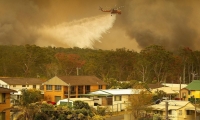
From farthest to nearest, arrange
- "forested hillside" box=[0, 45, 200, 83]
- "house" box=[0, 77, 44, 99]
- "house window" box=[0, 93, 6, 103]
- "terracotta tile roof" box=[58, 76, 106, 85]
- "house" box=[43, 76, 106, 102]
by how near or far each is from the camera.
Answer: "forested hillside" box=[0, 45, 200, 83] → "house" box=[0, 77, 44, 99] → "terracotta tile roof" box=[58, 76, 106, 85] → "house" box=[43, 76, 106, 102] → "house window" box=[0, 93, 6, 103]

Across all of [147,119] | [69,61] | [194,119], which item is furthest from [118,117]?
[69,61]

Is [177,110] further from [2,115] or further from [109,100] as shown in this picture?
[2,115]

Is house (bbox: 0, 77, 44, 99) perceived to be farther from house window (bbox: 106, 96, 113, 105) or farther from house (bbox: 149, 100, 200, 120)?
house (bbox: 149, 100, 200, 120)

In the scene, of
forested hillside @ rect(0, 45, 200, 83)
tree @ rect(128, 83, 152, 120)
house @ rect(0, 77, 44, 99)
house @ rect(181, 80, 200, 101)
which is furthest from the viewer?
forested hillside @ rect(0, 45, 200, 83)

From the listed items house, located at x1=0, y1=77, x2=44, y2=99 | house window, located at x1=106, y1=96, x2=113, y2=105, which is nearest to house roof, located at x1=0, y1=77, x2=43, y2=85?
house, located at x1=0, y1=77, x2=44, y2=99

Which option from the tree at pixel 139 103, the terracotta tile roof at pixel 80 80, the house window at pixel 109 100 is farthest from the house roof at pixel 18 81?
the tree at pixel 139 103

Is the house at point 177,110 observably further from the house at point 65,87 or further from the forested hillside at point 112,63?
the forested hillside at point 112,63

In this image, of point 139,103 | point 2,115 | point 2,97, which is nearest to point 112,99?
point 139,103
